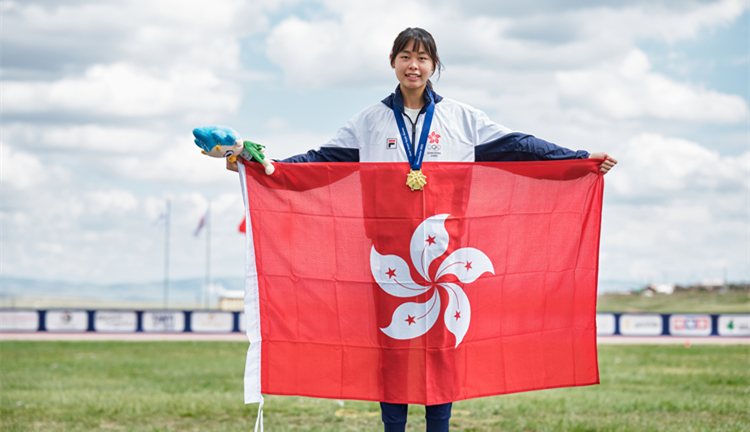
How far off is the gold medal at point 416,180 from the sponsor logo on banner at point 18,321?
26765 mm

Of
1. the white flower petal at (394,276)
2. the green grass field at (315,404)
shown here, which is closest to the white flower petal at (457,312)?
the white flower petal at (394,276)

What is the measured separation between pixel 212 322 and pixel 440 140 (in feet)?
77.6

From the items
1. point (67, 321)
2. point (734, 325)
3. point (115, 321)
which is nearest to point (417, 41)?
point (115, 321)

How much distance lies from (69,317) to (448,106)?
85.0 ft

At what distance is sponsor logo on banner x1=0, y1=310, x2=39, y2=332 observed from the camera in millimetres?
26266

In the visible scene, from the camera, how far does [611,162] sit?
426 cm

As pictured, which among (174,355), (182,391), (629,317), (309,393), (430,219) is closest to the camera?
(430,219)

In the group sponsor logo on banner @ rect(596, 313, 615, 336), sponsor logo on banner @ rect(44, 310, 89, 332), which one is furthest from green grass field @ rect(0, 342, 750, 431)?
sponsor logo on banner @ rect(44, 310, 89, 332)

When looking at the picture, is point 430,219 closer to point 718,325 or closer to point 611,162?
point 611,162

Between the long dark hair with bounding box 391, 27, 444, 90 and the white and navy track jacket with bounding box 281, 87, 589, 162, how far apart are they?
230mm

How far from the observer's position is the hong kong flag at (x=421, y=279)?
3.88 meters

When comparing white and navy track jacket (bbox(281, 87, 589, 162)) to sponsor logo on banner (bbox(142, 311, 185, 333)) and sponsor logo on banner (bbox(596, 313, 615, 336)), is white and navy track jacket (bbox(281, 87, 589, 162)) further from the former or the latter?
sponsor logo on banner (bbox(142, 311, 185, 333))

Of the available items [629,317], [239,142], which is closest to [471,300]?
[239,142]

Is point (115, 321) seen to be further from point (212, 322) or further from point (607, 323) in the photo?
point (607, 323)
